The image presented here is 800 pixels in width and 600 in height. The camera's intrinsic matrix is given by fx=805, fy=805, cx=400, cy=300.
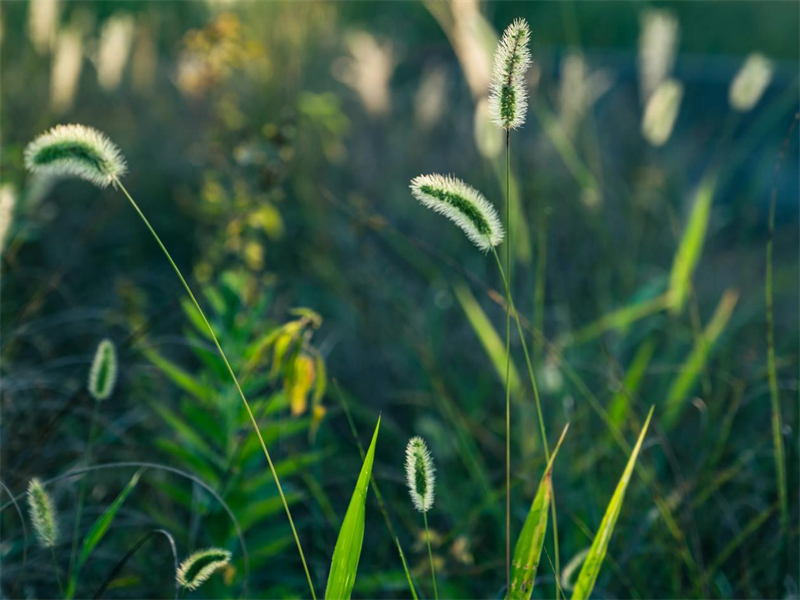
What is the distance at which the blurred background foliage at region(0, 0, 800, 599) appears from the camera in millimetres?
1608

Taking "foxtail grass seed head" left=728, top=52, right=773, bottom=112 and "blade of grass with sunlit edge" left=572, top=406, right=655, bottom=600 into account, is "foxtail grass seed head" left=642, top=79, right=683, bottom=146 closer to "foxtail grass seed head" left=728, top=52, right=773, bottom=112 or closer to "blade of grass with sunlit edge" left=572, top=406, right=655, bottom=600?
"foxtail grass seed head" left=728, top=52, right=773, bottom=112

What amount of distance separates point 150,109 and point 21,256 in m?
1.29

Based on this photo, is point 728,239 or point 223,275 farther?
point 728,239

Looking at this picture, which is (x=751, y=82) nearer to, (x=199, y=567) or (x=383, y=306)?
(x=383, y=306)

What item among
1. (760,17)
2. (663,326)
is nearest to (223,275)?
(663,326)

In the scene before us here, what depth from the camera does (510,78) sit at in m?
0.97

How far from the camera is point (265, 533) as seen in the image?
1.62 metres

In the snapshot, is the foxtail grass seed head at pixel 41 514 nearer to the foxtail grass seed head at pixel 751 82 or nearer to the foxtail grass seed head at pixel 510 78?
the foxtail grass seed head at pixel 510 78

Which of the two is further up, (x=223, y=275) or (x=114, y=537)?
(x=223, y=275)

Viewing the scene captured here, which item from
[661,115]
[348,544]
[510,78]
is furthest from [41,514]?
[661,115]

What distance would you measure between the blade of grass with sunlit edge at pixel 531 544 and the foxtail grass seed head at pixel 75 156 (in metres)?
0.66

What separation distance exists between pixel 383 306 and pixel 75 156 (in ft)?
6.41

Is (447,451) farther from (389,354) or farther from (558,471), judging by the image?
(389,354)

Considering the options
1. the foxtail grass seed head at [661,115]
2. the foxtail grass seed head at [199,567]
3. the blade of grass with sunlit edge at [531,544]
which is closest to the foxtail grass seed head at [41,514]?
the foxtail grass seed head at [199,567]
